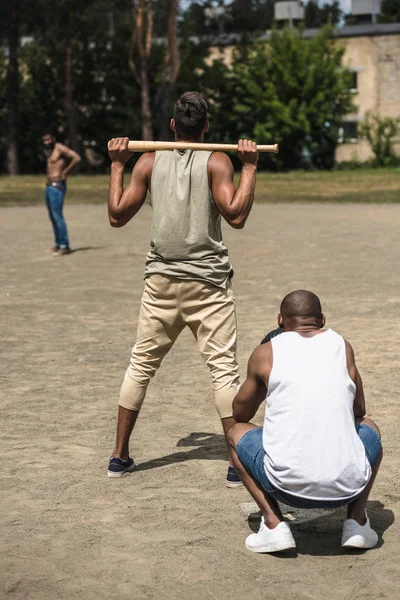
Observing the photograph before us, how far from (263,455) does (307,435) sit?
0.90ft

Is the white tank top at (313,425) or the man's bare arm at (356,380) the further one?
the man's bare arm at (356,380)

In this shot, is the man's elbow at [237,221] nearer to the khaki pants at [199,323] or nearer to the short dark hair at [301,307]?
the khaki pants at [199,323]

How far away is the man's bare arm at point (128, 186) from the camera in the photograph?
18.7 ft

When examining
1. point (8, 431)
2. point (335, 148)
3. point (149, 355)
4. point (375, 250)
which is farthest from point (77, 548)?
point (335, 148)

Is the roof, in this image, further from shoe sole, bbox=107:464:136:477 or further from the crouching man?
the crouching man

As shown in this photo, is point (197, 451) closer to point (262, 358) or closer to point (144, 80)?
point (262, 358)

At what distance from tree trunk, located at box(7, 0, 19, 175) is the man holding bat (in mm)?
46948

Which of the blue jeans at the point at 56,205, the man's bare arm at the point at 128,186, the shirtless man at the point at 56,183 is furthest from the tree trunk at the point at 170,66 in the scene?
the man's bare arm at the point at 128,186

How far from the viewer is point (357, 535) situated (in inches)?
188

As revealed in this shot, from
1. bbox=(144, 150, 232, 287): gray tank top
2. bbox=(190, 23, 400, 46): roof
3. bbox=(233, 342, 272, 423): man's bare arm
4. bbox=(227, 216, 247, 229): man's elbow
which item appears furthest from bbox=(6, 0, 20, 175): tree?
bbox=(233, 342, 272, 423): man's bare arm

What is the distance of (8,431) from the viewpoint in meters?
6.95

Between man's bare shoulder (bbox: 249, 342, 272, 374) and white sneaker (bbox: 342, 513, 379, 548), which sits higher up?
man's bare shoulder (bbox: 249, 342, 272, 374)

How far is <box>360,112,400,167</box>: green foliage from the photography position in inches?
2101

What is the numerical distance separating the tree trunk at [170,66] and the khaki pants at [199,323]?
43839mm
